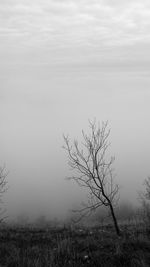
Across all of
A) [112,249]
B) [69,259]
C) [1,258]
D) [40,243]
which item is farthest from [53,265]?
[40,243]

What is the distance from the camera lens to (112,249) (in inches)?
326

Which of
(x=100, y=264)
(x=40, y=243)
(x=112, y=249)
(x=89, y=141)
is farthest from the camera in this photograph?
(x=89, y=141)

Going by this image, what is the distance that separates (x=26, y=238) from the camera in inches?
424

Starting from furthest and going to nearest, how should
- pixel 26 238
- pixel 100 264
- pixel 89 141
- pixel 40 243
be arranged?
pixel 89 141 < pixel 26 238 < pixel 40 243 < pixel 100 264

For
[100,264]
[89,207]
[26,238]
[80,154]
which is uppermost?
[80,154]

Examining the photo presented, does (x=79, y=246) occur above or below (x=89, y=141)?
below

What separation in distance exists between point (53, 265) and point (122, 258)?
5.51ft

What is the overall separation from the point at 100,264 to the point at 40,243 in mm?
3232

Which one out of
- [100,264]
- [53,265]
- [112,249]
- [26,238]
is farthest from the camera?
[26,238]

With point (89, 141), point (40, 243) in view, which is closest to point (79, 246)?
point (40, 243)

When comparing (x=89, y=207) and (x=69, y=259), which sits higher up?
(x=89, y=207)

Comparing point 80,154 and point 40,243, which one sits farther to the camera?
point 80,154

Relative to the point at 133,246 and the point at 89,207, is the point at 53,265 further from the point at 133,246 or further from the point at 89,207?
the point at 89,207

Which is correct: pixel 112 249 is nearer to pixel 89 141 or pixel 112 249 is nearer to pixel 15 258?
pixel 15 258
